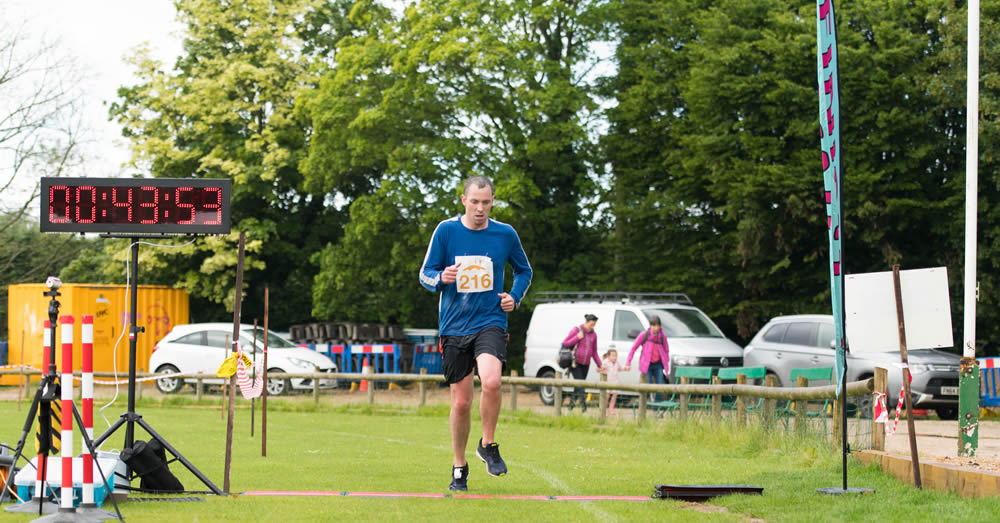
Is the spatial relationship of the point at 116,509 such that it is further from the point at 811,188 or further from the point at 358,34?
the point at 358,34

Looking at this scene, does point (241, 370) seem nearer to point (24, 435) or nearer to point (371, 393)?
point (24, 435)

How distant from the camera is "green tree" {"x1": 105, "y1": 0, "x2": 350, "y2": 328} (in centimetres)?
3884

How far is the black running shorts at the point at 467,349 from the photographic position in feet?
27.6

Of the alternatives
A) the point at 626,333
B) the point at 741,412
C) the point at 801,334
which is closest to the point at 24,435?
the point at 741,412

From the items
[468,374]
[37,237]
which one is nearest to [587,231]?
[37,237]

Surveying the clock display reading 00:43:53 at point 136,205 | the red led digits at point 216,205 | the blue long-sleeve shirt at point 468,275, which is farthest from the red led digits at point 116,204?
the blue long-sleeve shirt at point 468,275

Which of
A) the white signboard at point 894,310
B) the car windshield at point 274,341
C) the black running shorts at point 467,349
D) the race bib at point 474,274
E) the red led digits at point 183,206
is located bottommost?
the car windshield at point 274,341

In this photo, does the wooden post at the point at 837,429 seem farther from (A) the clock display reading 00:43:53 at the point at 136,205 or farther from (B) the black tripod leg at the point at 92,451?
(B) the black tripod leg at the point at 92,451

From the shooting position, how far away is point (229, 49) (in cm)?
4100

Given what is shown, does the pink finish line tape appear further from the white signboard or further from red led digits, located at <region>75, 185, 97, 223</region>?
red led digits, located at <region>75, 185, 97, 223</region>

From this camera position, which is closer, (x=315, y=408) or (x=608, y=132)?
(x=315, y=408)

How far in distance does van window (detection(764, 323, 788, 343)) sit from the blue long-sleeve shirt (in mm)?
14309

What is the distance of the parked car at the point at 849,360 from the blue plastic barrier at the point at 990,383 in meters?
0.43

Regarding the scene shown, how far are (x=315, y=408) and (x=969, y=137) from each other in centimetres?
1357
